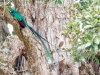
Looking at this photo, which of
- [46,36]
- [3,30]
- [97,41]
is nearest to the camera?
[97,41]

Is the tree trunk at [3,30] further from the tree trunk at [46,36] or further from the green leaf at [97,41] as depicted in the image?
the green leaf at [97,41]

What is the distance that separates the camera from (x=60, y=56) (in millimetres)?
2539

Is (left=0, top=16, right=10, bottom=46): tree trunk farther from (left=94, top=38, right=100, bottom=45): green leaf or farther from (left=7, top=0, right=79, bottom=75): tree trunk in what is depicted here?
(left=94, top=38, right=100, bottom=45): green leaf

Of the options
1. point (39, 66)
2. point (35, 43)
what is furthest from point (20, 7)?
point (39, 66)

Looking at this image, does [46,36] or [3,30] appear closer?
[46,36]

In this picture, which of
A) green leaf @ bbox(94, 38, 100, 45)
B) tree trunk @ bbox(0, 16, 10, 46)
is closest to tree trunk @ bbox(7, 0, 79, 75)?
green leaf @ bbox(94, 38, 100, 45)

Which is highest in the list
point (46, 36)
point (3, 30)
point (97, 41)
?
point (3, 30)

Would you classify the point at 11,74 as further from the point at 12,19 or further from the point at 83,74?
the point at 83,74

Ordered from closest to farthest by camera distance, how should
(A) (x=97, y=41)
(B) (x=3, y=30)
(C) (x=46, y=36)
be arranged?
(A) (x=97, y=41)
(C) (x=46, y=36)
(B) (x=3, y=30)

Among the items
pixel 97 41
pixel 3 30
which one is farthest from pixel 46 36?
pixel 3 30

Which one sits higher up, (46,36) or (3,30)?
(3,30)

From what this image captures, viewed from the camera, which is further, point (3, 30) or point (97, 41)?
point (3, 30)

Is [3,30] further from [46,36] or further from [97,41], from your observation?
[97,41]

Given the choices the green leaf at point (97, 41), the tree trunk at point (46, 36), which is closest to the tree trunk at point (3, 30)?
the tree trunk at point (46, 36)
